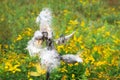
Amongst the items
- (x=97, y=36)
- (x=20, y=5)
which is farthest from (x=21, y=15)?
(x=97, y=36)

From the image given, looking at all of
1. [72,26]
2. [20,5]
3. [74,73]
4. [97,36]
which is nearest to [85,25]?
[72,26]

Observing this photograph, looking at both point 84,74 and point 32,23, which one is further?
point 32,23

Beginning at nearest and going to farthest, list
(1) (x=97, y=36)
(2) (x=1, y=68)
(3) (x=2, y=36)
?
(2) (x=1, y=68) < (3) (x=2, y=36) < (1) (x=97, y=36)

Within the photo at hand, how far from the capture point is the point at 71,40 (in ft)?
27.8

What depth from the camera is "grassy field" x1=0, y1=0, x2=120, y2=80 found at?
21.9ft

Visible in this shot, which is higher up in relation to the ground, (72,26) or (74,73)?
(72,26)

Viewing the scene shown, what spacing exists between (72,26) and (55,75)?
13.6ft

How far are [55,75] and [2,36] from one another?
2312 millimetres

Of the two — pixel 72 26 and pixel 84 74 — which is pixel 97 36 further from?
pixel 84 74

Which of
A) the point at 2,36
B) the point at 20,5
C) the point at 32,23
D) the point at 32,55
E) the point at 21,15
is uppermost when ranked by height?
the point at 20,5

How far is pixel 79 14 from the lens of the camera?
501 inches

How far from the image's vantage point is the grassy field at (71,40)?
263 inches

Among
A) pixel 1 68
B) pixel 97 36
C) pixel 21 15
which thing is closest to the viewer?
pixel 1 68

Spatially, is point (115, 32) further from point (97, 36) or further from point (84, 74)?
point (84, 74)
